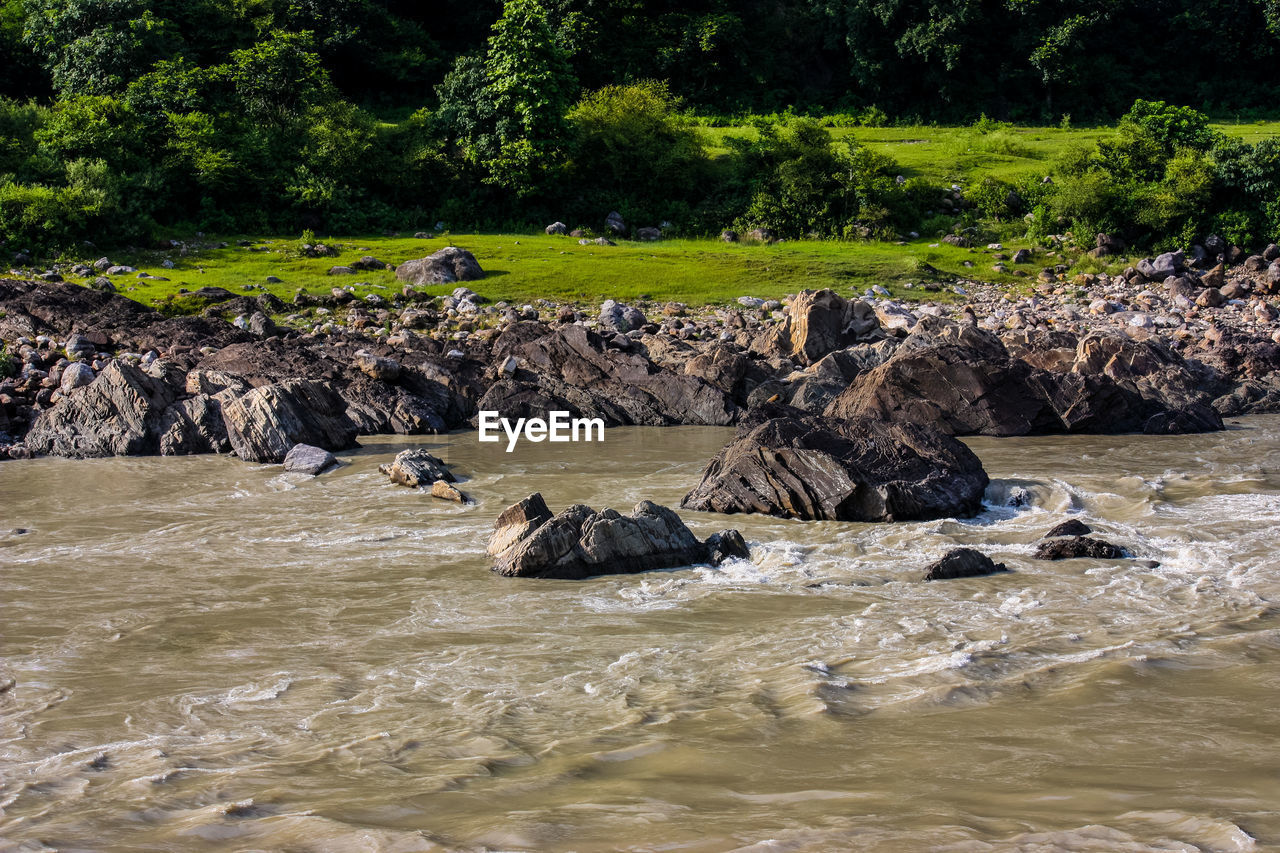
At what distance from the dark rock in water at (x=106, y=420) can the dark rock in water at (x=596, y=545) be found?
872cm

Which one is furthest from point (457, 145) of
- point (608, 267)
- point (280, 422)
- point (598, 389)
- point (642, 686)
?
point (642, 686)

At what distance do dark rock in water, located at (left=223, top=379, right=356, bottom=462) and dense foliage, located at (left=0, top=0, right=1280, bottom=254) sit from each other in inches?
630

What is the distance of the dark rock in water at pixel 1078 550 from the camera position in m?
10.1

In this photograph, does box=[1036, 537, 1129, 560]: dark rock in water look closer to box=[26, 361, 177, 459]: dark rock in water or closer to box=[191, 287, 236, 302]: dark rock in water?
box=[26, 361, 177, 459]: dark rock in water

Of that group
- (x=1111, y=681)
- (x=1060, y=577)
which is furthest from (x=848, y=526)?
(x=1111, y=681)

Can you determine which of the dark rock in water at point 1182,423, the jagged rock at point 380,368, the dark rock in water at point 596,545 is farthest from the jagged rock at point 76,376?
the dark rock in water at point 1182,423

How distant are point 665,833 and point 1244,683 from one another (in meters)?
4.15

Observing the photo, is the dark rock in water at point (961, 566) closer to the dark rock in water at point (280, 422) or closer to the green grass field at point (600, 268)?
the dark rock in water at point (280, 422)

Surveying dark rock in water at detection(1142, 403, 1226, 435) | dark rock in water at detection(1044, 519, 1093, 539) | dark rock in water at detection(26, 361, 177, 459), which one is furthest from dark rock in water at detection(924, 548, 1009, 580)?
dark rock in water at detection(26, 361, 177, 459)

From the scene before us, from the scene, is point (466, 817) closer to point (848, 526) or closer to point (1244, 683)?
point (1244, 683)

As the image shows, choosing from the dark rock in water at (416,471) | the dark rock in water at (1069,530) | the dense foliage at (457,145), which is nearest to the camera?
the dark rock in water at (1069,530)

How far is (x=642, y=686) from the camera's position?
7.09 meters

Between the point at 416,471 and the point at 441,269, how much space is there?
15102 mm

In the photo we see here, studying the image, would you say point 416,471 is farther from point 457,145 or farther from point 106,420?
point 457,145
